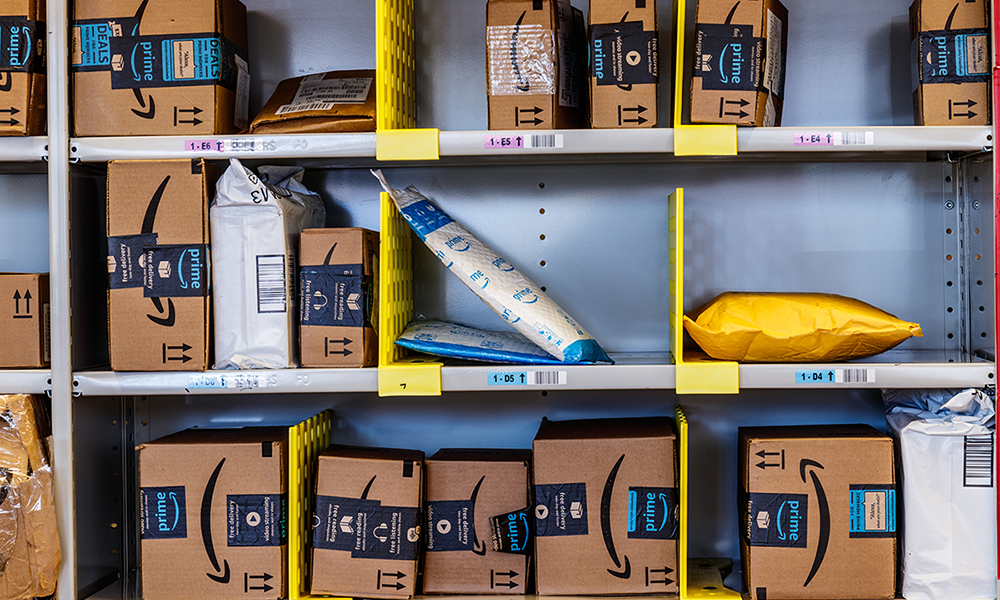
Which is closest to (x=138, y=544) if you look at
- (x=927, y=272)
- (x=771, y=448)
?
(x=771, y=448)

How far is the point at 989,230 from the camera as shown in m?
1.42

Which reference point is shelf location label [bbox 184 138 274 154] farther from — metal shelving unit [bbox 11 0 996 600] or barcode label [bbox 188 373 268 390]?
barcode label [bbox 188 373 268 390]

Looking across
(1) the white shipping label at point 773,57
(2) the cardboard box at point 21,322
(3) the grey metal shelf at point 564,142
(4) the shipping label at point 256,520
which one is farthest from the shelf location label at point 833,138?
(2) the cardboard box at point 21,322

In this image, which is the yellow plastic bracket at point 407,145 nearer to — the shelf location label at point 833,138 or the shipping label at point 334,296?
the shipping label at point 334,296

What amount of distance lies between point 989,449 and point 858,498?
0.26 metres

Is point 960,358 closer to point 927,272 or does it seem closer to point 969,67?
point 927,272

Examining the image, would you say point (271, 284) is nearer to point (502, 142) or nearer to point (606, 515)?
point (502, 142)

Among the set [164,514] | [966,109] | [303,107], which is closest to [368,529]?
[164,514]

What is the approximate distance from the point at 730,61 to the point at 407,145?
2.10 feet

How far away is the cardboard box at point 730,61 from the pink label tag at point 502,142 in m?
0.34

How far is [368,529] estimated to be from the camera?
1412mm

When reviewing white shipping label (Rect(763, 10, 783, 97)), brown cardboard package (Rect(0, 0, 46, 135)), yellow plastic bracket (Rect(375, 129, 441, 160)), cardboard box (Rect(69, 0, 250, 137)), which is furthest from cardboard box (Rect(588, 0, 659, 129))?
brown cardboard package (Rect(0, 0, 46, 135))

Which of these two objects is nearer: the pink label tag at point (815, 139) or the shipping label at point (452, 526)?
the pink label tag at point (815, 139)

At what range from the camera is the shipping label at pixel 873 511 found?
136cm
